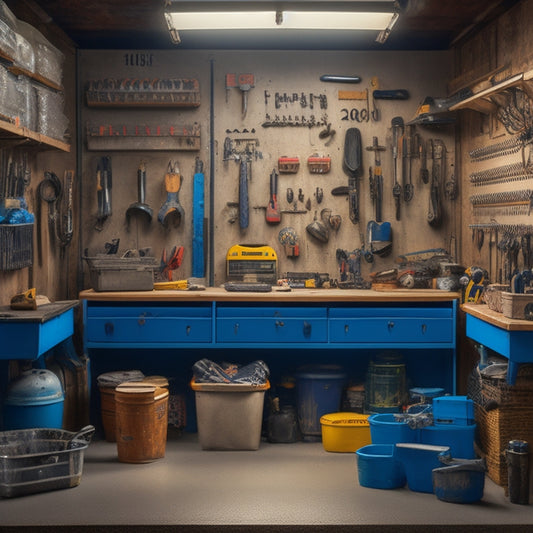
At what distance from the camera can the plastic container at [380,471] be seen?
4102mm

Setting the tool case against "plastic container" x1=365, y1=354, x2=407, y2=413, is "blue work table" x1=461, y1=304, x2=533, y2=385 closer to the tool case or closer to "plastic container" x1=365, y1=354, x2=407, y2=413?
"plastic container" x1=365, y1=354, x2=407, y2=413

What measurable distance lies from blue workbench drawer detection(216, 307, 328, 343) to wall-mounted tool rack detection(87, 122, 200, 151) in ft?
4.68

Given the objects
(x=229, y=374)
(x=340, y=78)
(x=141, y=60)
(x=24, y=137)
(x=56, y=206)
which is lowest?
(x=229, y=374)

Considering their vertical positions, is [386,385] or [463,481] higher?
[386,385]

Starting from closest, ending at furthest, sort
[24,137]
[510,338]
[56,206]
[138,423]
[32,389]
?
[510,338] → [24,137] → [32,389] → [138,423] → [56,206]

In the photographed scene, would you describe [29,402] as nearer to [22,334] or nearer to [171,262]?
[22,334]

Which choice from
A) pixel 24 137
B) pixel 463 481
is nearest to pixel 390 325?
pixel 463 481

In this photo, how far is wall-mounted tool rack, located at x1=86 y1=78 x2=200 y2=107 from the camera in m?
5.75

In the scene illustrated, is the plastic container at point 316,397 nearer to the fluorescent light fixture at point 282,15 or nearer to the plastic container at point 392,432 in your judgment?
the plastic container at point 392,432

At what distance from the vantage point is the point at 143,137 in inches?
229

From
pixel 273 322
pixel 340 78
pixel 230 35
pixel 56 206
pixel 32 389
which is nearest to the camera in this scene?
pixel 32 389

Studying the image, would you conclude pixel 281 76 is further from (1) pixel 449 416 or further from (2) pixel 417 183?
(1) pixel 449 416

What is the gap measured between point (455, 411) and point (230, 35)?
311 centimetres

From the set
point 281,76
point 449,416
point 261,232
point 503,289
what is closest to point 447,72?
point 281,76
